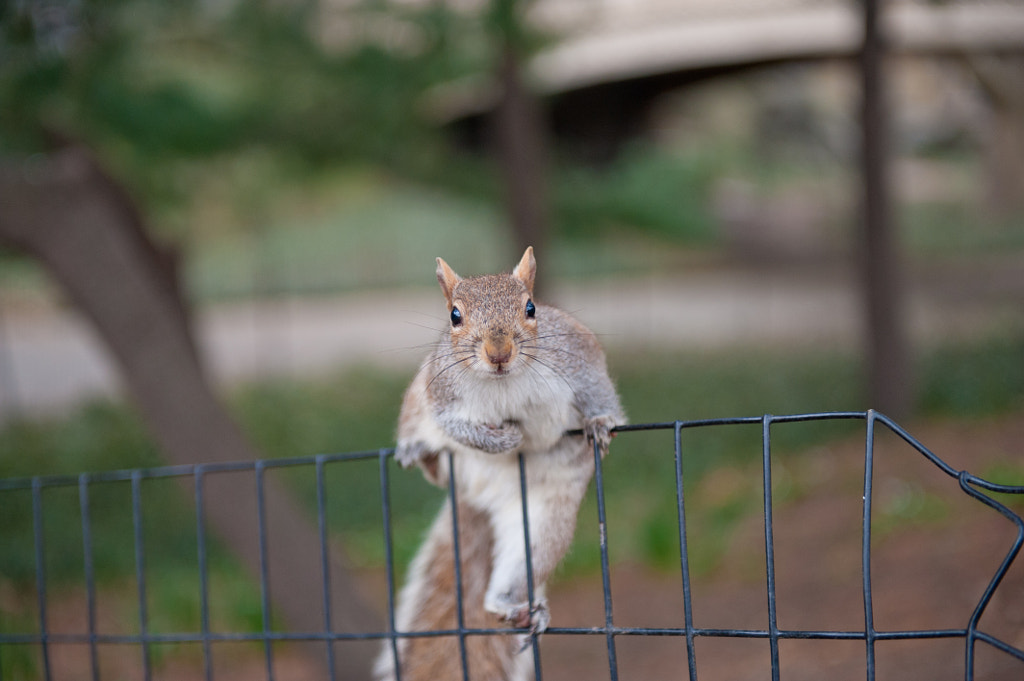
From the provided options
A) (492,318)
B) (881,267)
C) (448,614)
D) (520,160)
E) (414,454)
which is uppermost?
(520,160)

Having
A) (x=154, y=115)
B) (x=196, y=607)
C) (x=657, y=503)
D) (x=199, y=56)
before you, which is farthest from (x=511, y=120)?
(x=196, y=607)

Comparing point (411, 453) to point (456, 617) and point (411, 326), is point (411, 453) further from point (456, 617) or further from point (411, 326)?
point (411, 326)

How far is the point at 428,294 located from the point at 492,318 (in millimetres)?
11329

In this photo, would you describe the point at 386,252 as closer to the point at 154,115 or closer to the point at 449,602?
the point at 154,115

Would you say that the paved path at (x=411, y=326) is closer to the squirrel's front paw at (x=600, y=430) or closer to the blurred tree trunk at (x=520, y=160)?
the blurred tree trunk at (x=520, y=160)

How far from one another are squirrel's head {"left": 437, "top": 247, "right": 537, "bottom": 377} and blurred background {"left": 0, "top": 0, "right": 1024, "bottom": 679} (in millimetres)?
382

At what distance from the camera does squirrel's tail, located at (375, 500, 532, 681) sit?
1792 millimetres

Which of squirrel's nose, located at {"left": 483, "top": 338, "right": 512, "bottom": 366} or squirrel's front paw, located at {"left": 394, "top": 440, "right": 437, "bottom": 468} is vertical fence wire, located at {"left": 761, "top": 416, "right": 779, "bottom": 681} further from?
squirrel's front paw, located at {"left": 394, "top": 440, "right": 437, "bottom": 468}

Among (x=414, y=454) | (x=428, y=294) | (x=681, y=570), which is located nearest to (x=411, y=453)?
(x=414, y=454)

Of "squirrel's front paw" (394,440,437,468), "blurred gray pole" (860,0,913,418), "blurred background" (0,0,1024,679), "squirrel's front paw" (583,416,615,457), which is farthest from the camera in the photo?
"blurred gray pole" (860,0,913,418)

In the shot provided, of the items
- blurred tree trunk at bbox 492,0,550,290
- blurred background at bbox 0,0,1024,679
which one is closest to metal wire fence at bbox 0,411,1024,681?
blurred background at bbox 0,0,1024,679

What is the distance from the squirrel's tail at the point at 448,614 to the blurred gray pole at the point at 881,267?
435cm

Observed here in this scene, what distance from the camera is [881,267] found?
5.71 m

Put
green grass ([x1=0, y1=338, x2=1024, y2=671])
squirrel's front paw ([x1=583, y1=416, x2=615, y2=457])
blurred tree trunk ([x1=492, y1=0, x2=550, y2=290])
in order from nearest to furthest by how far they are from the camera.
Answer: squirrel's front paw ([x1=583, y1=416, x2=615, y2=457]), green grass ([x1=0, y1=338, x2=1024, y2=671]), blurred tree trunk ([x1=492, y1=0, x2=550, y2=290])
